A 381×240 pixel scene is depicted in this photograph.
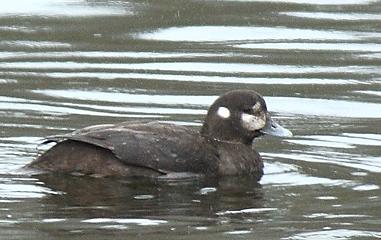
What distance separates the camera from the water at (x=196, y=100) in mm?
11062

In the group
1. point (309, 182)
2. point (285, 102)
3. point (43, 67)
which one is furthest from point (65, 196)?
point (43, 67)

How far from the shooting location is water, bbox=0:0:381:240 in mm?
11062

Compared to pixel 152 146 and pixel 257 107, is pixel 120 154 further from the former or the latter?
pixel 257 107

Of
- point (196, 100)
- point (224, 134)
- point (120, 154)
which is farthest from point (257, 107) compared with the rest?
point (196, 100)

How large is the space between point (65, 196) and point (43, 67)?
5.40 m

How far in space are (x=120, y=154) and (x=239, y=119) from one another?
1.20m

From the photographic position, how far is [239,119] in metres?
13.4

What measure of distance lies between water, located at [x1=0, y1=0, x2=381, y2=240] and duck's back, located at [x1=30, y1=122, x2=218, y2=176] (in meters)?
0.12

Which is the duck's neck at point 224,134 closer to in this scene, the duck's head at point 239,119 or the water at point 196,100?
the duck's head at point 239,119

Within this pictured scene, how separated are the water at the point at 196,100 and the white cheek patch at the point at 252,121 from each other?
28 centimetres

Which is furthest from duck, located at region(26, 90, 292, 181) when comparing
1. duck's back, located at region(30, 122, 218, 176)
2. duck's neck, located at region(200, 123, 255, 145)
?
duck's neck, located at region(200, 123, 255, 145)

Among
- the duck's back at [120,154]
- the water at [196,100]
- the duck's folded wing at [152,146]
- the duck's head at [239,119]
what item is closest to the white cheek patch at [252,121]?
the duck's head at [239,119]

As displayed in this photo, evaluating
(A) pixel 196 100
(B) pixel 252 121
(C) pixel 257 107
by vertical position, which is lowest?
(A) pixel 196 100

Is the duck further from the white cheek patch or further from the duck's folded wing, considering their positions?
the white cheek patch
